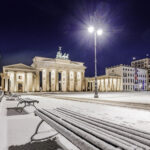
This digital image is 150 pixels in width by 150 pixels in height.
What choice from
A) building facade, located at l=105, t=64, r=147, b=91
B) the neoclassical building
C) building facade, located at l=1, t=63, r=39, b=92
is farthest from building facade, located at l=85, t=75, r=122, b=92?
building facade, located at l=1, t=63, r=39, b=92

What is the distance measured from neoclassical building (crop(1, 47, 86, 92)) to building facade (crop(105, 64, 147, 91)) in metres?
25.3

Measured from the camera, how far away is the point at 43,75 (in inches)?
2488

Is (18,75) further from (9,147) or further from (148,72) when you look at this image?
(148,72)

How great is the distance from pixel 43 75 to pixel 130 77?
53652mm

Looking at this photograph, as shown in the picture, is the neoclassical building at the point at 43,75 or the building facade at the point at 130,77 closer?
the neoclassical building at the point at 43,75

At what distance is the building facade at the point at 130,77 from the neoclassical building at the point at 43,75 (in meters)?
25.3

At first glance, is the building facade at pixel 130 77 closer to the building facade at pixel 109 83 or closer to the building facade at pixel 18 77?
the building facade at pixel 109 83

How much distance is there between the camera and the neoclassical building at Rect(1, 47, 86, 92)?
53.4 meters

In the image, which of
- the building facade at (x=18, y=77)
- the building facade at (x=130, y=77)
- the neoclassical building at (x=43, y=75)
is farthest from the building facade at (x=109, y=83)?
the building facade at (x=18, y=77)

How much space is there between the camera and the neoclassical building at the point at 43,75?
5341 cm

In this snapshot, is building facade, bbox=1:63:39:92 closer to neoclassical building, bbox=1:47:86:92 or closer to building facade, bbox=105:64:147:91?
neoclassical building, bbox=1:47:86:92

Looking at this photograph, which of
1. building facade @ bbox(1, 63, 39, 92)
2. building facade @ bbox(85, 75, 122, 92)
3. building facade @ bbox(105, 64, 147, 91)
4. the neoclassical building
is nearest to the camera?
building facade @ bbox(1, 63, 39, 92)

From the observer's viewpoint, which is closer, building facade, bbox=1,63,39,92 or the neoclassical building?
building facade, bbox=1,63,39,92

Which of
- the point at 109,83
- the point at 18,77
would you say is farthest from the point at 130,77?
the point at 18,77
